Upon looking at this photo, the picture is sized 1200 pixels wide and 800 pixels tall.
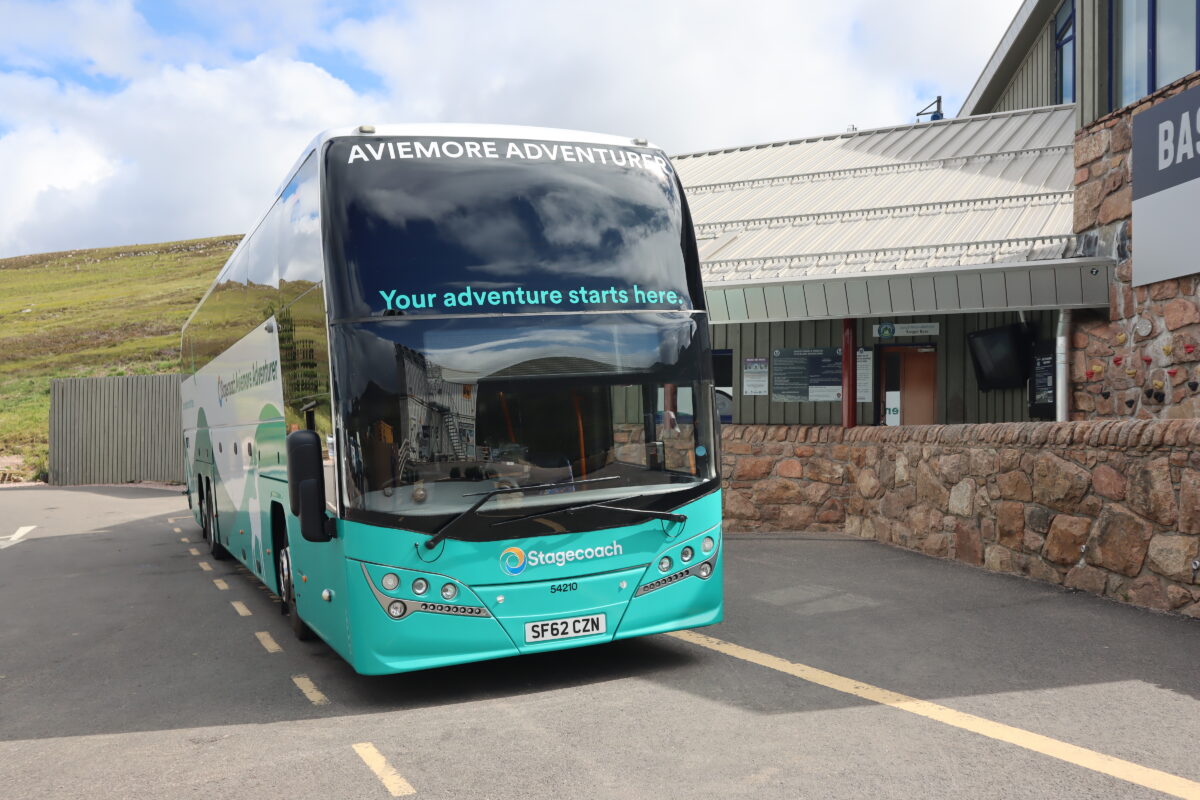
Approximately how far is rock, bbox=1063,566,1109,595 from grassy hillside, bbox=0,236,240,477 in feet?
94.1

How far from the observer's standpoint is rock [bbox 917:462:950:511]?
11.8 metres

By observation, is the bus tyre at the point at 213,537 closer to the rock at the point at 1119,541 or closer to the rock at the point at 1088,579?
the rock at the point at 1088,579

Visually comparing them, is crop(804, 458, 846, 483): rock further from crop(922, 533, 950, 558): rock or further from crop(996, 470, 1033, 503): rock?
crop(996, 470, 1033, 503): rock

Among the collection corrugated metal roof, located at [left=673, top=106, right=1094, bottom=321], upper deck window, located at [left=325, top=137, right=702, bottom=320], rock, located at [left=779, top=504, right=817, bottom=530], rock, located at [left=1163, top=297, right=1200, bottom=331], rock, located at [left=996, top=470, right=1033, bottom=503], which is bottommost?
rock, located at [left=779, top=504, right=817, bottom=530]

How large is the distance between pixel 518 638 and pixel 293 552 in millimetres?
2408

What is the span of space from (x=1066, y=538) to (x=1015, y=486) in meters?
0.90

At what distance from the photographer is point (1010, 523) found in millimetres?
10445

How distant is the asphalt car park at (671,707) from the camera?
5043 mm

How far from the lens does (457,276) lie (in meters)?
6.56

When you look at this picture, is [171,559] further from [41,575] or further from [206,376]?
[206,376]

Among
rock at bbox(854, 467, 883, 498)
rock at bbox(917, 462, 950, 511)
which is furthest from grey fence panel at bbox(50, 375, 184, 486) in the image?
rock at bbox(917, 462, 950, 511)

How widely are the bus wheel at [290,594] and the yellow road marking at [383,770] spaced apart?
2.84m

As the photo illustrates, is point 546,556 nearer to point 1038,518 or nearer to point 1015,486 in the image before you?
point 1038,518

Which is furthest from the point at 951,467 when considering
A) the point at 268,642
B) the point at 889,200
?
the point at 268,642
